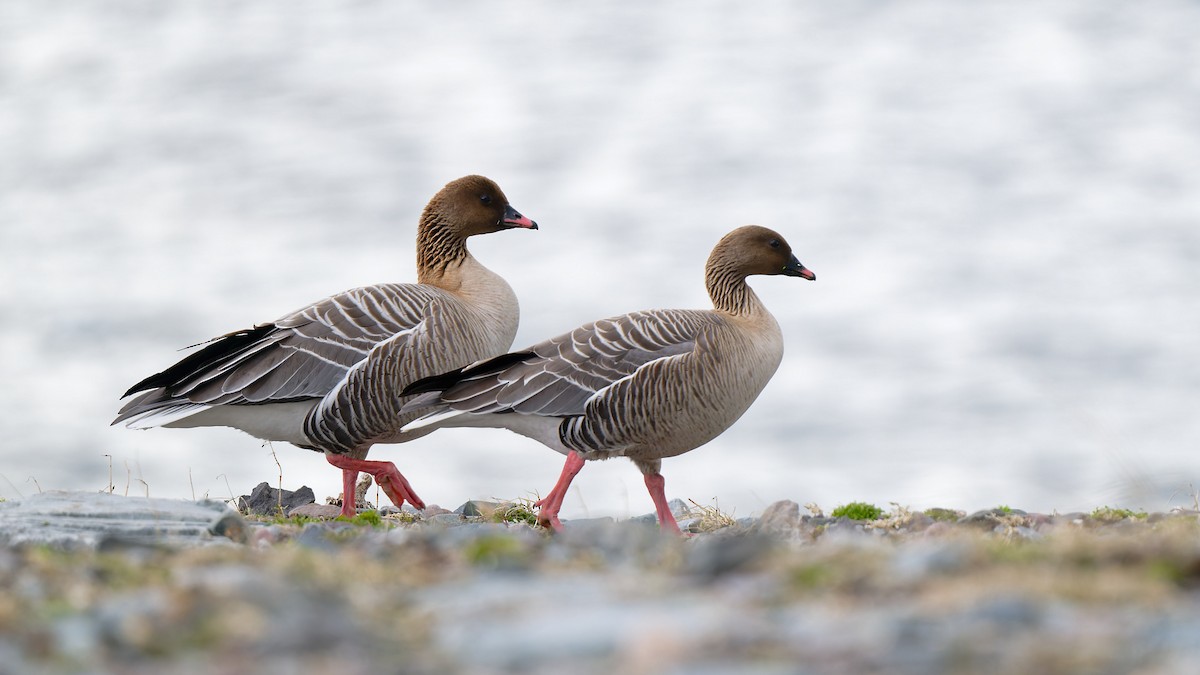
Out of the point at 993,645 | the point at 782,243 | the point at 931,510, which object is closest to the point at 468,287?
the point at 782,243

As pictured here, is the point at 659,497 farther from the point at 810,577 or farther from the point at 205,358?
the point at 810,577

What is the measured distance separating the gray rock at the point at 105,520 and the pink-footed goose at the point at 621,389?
3.01m

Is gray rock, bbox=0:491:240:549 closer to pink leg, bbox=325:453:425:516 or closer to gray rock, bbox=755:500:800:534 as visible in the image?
pink leg, bbox=325:453:425:516

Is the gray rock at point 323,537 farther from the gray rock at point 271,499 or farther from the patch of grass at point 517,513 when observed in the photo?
the gray rock at point 271,499

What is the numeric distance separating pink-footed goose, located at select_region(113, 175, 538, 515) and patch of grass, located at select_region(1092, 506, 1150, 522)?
584cm

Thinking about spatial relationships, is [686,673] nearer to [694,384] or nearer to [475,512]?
[694,384]

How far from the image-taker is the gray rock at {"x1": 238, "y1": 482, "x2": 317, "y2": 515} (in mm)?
12859

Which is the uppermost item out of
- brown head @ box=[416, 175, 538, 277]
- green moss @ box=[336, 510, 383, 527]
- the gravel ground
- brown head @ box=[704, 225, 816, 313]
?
brown head @ box=[416, 175, 538, 277]

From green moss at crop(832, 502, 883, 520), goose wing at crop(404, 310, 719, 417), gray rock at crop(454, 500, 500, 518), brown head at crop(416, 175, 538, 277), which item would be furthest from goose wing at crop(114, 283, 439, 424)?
green moss at crop(832, 502, 883, 520)

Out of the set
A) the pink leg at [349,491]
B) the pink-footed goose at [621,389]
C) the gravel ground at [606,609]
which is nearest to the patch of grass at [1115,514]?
the pink-footed goose at [621,389]

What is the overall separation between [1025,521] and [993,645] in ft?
23.5

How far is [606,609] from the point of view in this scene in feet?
14.8

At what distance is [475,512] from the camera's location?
1302 centimetres

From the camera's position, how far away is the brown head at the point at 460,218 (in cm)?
1462
